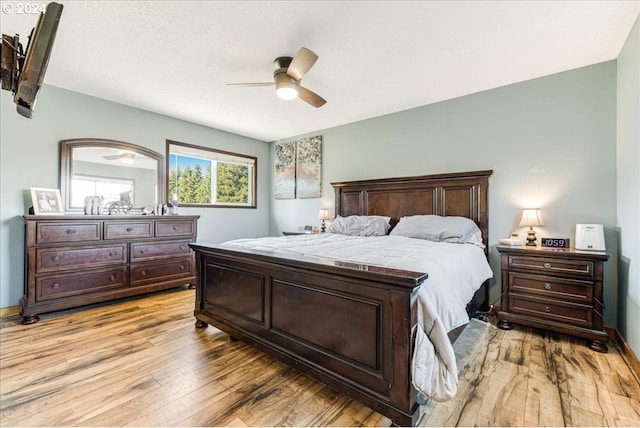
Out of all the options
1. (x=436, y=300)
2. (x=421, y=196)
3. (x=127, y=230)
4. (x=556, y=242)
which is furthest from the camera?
(x=421, y=196)

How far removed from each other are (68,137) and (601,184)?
5.93 m

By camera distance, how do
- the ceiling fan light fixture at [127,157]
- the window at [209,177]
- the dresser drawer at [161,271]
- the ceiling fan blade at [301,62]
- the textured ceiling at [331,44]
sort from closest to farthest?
the textured ceiling at [331,44] → the ceiling fan blade at [301,62] → the dresser drawer at [161,271] → the ceiling fan light fixture at [127,157] → the window at [209,177]

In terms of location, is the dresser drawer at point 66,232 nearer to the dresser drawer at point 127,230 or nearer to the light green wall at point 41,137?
the dresser drawer at point 127,230

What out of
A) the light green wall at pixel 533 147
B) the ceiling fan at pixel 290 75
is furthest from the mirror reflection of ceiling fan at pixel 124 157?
the light green wall at pixel 533 147

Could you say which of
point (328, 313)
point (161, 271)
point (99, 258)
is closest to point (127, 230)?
point (99, 258)

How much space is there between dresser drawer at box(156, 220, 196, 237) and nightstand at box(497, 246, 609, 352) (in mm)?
3946

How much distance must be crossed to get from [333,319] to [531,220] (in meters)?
2.47

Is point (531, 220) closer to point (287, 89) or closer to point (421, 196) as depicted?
point (421, 196)

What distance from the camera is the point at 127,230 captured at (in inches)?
136

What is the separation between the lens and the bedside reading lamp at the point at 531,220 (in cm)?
284

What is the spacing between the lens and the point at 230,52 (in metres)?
2.56

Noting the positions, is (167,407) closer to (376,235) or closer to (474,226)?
(376,235)

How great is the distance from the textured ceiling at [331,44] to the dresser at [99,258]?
164 centimetres

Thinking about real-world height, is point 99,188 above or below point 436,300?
above
